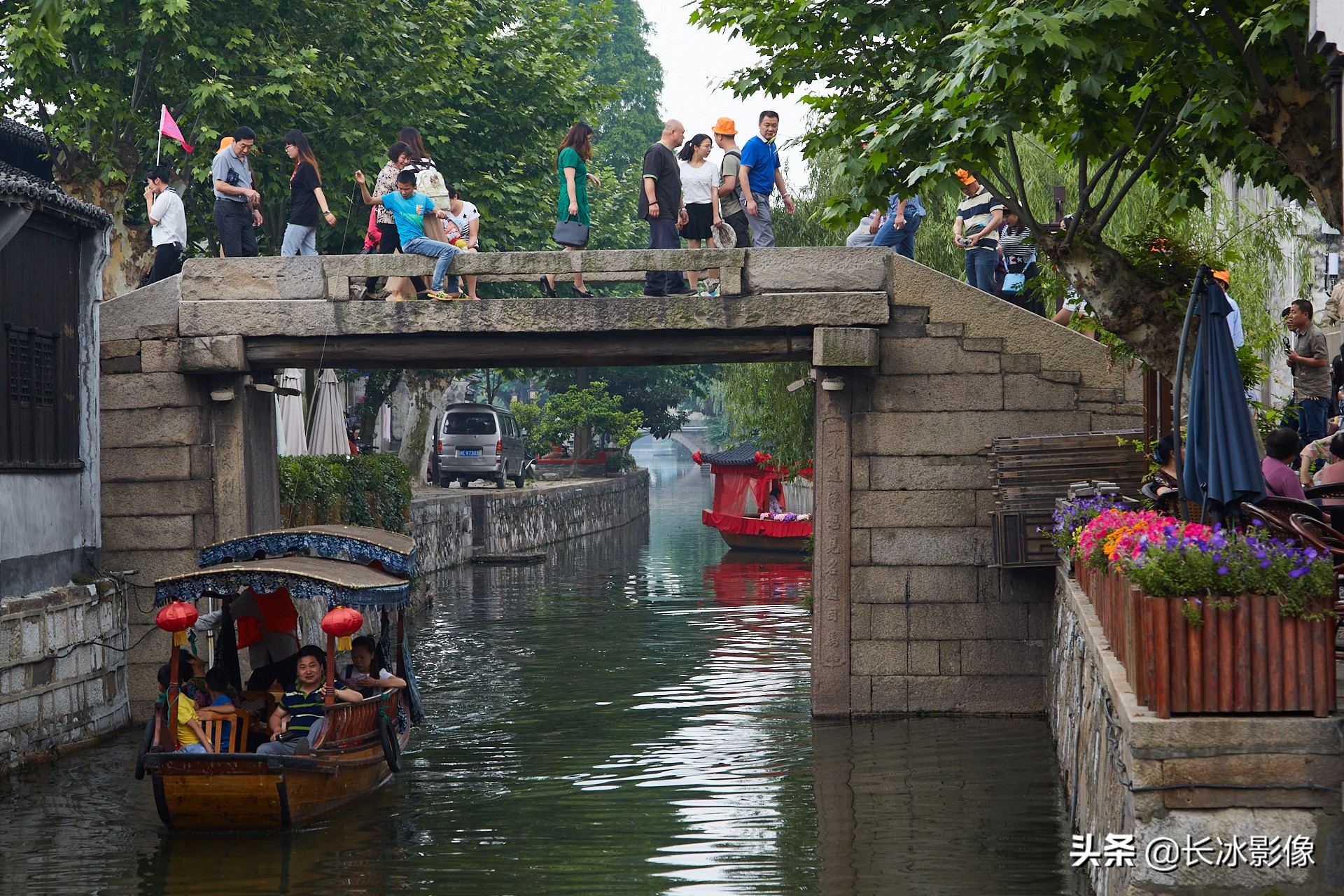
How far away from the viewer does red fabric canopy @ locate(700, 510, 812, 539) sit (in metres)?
34.2

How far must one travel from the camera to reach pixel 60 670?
13016 mm

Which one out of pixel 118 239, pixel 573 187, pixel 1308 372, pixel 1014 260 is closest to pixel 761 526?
pixel 118 239

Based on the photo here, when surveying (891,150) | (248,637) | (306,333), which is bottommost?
(248,637)

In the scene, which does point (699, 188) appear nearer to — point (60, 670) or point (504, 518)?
point (60, 670)

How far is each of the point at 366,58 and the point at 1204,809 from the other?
1960 cm

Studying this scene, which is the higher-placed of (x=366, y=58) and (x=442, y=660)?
(x=366, y=58)

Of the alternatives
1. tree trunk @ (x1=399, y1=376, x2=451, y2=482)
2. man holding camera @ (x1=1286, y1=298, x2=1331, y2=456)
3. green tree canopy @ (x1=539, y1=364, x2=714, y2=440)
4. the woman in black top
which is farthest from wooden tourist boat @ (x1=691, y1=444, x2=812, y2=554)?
man holding camera @ (x1=1286, y1=298, x2=1331, y2=456)

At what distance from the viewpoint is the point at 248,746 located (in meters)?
11.6

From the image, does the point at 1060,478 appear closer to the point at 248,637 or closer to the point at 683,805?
the point at 683,805

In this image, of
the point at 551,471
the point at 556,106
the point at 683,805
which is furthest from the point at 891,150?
the point at 551,471

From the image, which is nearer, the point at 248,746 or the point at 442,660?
the point at 248,746

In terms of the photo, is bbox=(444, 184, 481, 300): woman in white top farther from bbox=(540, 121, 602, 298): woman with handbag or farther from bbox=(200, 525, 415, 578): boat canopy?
bbox=(200, 525, 415, 578): boat canopy

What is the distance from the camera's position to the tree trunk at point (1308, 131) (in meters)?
9.94

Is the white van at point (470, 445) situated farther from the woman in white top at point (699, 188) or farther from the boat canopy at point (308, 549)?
the boat canopy at point (308, 549)
